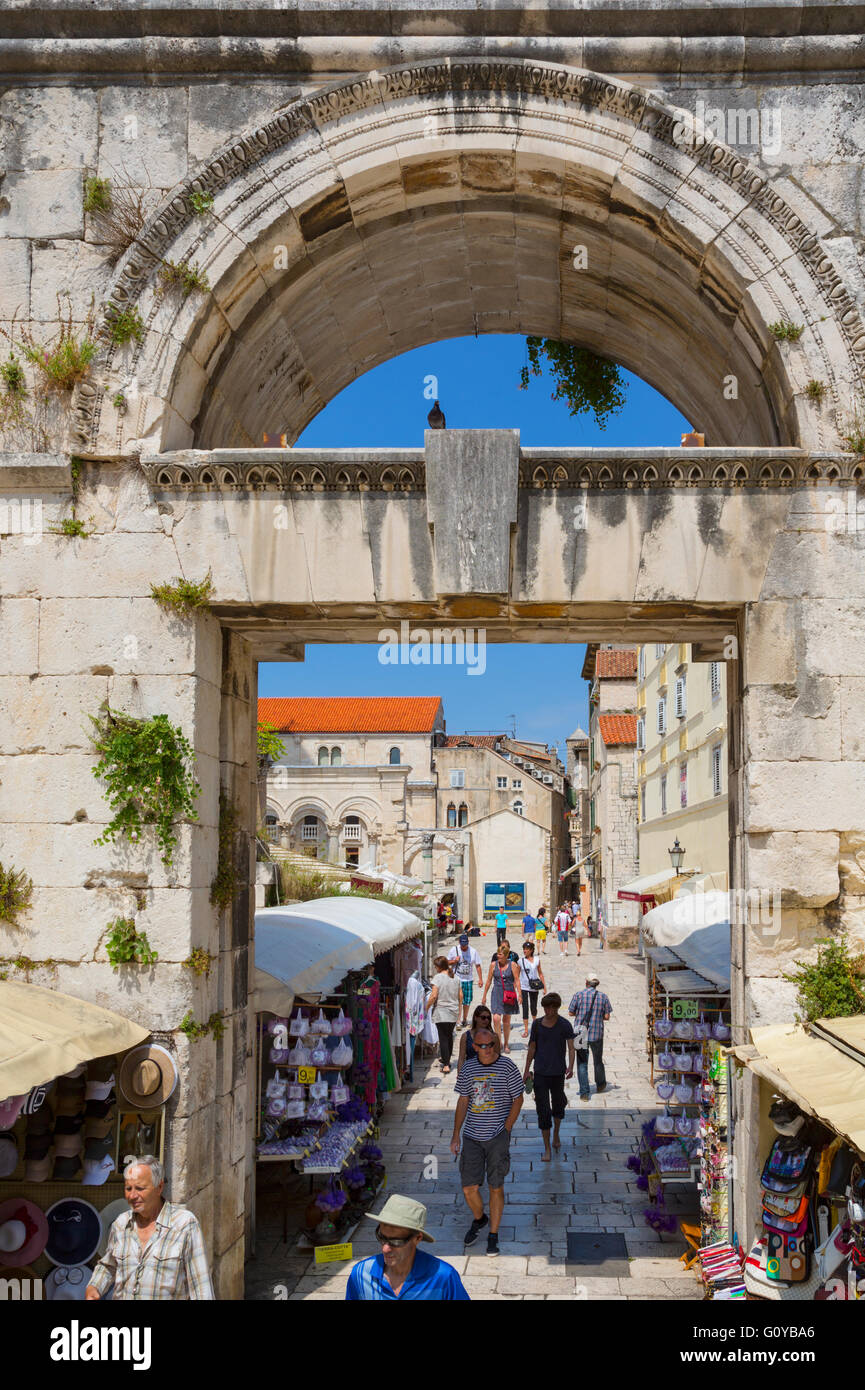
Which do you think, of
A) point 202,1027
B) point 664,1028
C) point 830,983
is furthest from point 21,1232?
point 664,1028

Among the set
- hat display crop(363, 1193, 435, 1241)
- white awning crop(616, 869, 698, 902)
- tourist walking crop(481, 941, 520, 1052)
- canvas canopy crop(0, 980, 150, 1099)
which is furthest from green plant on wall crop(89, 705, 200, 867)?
white awning crop(616, 869, 698, 902)

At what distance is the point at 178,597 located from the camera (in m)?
6.40

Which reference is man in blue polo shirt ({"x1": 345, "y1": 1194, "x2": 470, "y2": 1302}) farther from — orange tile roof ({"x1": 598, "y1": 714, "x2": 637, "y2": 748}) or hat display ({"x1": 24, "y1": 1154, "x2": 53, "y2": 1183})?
orange tile roof ({"x1": 598, "y1": 714, "x2": 637, "y2": 748})

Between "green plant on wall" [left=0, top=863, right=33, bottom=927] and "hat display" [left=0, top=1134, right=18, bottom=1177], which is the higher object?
"green plant on wall" [left=0, top=863, right=33, bottom=927]

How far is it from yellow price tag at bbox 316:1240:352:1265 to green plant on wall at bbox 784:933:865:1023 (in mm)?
3739

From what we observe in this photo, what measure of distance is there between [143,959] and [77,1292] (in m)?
1.76

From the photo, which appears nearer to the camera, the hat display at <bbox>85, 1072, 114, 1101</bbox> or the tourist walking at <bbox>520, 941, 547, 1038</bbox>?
the hat display at <bbox>85, 1072, 114, 1101</bbox>

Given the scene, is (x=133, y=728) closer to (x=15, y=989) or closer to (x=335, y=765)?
(x=15, y=989)

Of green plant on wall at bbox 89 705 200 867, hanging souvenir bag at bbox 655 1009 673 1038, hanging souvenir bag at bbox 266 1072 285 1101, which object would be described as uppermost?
green plant on wall at bbox 89 705 200 867

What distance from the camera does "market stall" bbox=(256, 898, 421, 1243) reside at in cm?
822

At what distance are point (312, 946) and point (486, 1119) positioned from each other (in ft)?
6.43

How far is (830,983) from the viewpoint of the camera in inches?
240

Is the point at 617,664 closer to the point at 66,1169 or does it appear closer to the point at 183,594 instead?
the point at 183,594
